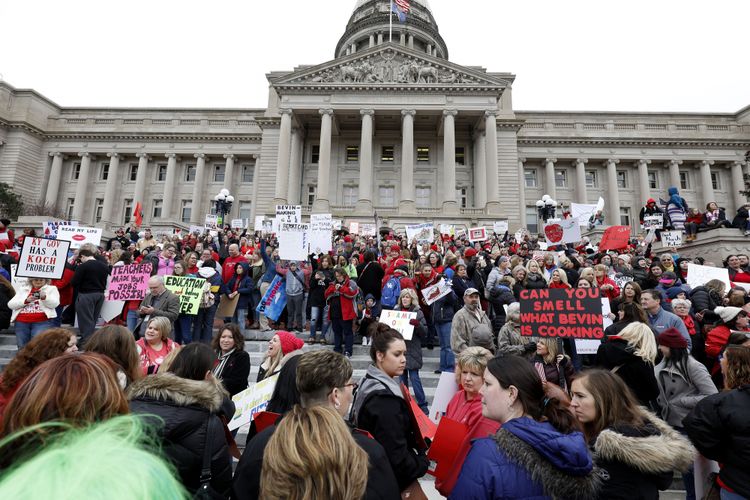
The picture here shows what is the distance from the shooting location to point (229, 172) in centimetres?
4681

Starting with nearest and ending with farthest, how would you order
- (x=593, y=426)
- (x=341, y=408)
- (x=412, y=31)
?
(x=341, y=408) → (x=593, y=426) → (x=412, y=31)

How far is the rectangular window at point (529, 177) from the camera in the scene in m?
47.1

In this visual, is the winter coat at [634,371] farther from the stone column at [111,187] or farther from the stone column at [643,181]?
the stone column at [111,187]

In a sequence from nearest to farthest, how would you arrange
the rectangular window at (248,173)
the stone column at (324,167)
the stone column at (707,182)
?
the stone column at (324,167)
the stone column at (707,182)
the rectangular window at (248,173)

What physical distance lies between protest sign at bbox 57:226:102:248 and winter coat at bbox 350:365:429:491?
48.4 ft

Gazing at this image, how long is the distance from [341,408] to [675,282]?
31.7 feet

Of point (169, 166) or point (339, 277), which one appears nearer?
point (339, 277)

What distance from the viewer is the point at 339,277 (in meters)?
8.65

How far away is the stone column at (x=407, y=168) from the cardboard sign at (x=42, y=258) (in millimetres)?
28377

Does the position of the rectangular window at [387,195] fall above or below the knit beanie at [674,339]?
above

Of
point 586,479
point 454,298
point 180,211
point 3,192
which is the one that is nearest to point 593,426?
point 586,479

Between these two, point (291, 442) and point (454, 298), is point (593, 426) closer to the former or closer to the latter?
point (291, 442)

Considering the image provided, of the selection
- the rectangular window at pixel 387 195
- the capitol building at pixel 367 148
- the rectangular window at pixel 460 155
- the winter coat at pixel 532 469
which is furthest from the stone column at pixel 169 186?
the winter coat at pixel 532 469

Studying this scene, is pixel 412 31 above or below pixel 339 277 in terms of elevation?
above
